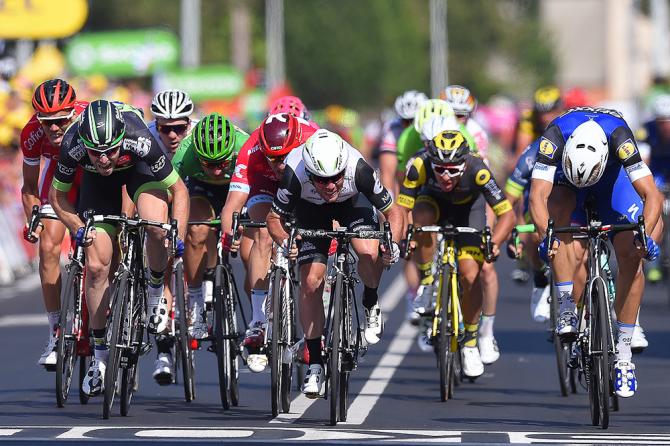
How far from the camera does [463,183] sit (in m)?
14.3

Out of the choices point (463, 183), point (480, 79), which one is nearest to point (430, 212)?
point (463, 183)

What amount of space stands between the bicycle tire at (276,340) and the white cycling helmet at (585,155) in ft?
6.20

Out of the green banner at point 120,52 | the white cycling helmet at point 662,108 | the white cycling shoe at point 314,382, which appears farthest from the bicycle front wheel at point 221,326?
the green banner at point 120,52

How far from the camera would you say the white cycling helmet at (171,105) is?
45.1 ft

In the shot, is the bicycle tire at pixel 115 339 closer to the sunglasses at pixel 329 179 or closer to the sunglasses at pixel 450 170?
the sunglasses at pixel 329 179

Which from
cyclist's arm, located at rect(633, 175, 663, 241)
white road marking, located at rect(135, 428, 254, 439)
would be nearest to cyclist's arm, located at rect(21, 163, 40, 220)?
white road marking, located at rect(135, 428, 254, 439)

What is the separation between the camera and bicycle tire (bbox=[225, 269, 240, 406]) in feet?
43.4

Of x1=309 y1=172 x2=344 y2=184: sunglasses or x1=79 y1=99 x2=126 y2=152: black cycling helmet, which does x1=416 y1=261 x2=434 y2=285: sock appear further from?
x1=79 y1=99 x2=126 y2=152: black cycling helmet

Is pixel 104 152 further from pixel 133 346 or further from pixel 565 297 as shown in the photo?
pixel 565 297

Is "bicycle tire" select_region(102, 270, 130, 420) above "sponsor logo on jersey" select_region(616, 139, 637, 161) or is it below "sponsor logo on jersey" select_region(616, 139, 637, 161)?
below

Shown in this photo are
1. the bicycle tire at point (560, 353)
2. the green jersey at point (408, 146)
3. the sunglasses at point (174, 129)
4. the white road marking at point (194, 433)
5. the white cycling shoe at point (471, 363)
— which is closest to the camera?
the white road marking at point (194, 433)

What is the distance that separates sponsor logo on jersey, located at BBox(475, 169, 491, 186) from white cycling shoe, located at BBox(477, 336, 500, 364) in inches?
56.9

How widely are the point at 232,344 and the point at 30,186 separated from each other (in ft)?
6.69

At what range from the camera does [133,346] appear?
40.8ft
